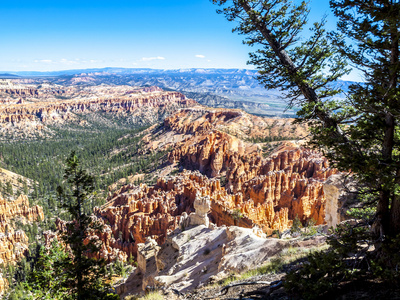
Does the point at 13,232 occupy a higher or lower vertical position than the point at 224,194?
lower

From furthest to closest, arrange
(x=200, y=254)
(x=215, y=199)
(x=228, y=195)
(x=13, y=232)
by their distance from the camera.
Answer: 1. (x=13, y=232)
2. (x=228, y=195)
3. (x=215, y=199)
4. (x=200, y=254)

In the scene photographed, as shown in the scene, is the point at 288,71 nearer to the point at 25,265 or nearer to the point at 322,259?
the point at 322,259


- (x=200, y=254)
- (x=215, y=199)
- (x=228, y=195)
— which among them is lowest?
(x=228, y=195)

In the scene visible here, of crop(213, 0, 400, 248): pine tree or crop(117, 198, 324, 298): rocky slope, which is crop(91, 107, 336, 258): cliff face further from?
crop(213, 0, 400, 248): pine tree

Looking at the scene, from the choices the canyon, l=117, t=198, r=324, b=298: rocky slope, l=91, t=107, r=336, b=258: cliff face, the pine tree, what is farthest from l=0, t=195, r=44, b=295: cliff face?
the pine tree

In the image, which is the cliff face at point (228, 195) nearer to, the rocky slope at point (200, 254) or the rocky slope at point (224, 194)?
the rocky slope at point (224, 194)

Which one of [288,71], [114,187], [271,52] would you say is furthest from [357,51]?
[114,187]

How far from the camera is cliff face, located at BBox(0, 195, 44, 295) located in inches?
2009

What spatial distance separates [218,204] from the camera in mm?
37938

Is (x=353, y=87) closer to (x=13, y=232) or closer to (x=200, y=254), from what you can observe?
(x=200, y=254)

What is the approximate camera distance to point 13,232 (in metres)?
56.4

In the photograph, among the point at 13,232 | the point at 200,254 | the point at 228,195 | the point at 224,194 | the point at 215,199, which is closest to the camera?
the point at 200,254

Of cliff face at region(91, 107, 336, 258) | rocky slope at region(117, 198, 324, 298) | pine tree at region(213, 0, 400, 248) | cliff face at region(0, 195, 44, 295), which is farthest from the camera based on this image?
cliff face at region(0, 195, 44, 295)

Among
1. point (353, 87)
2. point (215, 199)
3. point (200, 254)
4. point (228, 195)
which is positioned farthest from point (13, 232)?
point (353, 87)
